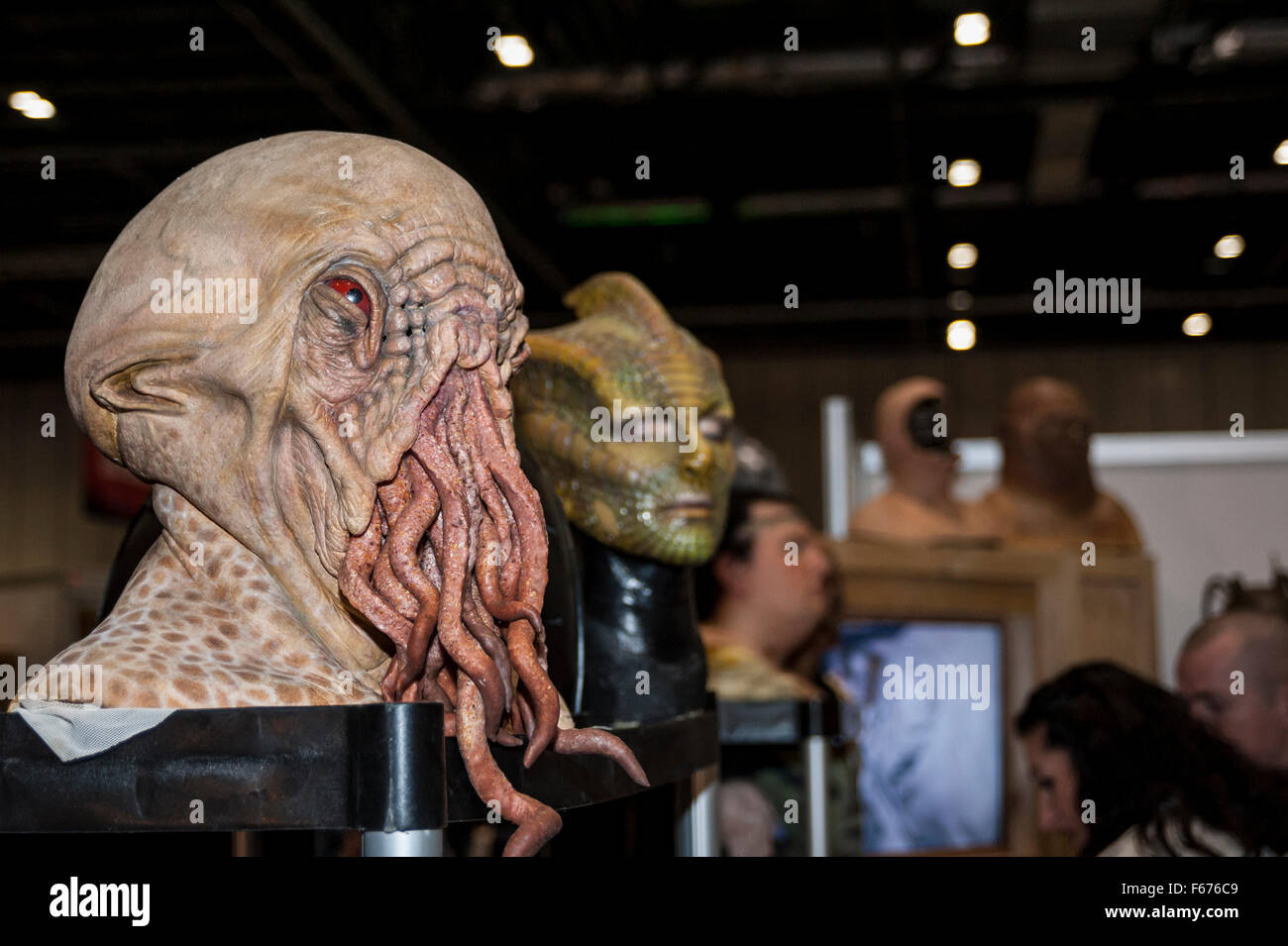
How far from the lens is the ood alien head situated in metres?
1.09

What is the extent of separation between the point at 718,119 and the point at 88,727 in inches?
161

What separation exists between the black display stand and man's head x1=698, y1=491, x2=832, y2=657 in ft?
7.17

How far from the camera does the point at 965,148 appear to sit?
5215 mm

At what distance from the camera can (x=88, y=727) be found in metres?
0.96

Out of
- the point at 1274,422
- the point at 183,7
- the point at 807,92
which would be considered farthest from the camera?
the point at 1274,422

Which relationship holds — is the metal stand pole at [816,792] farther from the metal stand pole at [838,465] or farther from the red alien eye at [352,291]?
the metal stand pole at [838,465]

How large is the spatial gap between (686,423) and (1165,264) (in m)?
5.37

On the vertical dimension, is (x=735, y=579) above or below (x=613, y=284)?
below

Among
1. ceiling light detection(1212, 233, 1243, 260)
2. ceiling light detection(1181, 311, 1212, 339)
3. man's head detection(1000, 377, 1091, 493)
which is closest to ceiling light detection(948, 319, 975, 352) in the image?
ceiling light detection(1181, 311, 1212, 339)

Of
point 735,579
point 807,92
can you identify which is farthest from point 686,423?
point 807,92
